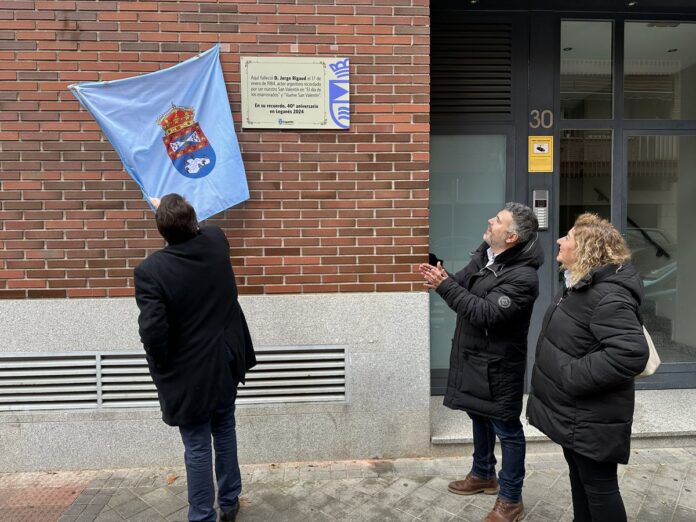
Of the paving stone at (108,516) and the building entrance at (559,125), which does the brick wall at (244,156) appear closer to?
the building entrance at (559,125)

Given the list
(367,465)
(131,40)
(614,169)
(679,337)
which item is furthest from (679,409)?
(131,40)

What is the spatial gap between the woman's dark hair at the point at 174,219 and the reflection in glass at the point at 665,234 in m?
4.13

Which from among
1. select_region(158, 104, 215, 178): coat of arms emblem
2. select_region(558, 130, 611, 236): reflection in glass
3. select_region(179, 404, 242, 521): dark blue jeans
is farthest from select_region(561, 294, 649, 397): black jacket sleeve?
select_region(558, 130, 611, 236): reflection in glass

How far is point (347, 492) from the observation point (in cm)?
351

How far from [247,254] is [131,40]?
169 centimetres

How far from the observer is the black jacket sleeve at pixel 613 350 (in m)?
2.23

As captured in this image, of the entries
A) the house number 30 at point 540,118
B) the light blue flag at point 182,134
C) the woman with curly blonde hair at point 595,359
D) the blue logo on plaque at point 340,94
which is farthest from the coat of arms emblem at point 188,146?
the house number 30 at point 540,118

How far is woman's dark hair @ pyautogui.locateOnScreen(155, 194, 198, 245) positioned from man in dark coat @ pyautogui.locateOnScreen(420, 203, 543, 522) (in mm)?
1355

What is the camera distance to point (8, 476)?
3.78 meters

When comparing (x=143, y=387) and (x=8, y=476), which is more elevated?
(x=143, y=387)

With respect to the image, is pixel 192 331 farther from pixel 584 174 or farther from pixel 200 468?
pixel 584 174

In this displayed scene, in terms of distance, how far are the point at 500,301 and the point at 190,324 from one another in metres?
1.64

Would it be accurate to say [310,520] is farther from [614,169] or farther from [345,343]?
[614,169]

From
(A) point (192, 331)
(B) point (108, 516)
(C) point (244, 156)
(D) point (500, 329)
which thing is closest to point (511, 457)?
(D) point (500, 329)
